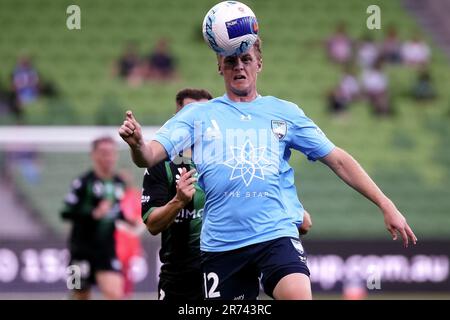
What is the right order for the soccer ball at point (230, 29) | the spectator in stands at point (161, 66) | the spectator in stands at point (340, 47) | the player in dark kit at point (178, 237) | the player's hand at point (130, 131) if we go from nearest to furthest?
the player's hand at point (130, 131) < the soccer ball at point (230, 29) < the player in dark kit at point (178, 237) < the spectator in stands at point (161, 66) < the spectator in stands at point (340, 47)

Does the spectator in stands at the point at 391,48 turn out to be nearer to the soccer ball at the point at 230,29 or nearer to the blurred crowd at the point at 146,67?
the blurred crowd at the point at 146,67

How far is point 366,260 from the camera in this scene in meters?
14.9

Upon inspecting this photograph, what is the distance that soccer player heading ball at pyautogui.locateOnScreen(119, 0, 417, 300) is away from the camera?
18.6 feet

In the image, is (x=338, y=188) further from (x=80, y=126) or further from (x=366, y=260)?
(x=80, y=126)

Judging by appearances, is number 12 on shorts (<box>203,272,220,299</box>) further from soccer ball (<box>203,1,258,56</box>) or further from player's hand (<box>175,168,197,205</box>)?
soccer ball (<box>203,1,258,56</box>)

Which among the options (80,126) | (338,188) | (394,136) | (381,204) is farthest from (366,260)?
(381,204)

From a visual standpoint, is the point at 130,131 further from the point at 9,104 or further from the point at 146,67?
the point at 146,67

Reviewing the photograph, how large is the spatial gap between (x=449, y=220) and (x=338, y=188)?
1.96 metres

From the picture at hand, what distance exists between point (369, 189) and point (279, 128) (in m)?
0.64

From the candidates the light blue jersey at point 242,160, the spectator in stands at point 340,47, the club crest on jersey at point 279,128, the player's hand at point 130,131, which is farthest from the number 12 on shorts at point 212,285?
→ the spectator in stands at point 340,47

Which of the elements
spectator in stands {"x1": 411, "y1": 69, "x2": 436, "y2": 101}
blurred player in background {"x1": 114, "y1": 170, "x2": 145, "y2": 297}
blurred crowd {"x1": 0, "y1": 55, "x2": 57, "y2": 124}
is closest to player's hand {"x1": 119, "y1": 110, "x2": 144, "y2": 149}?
blurred player in background {"x1": 114, "y1": 170, "x2": 145, "y2": 297}

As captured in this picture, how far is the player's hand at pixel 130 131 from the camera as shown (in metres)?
5.07

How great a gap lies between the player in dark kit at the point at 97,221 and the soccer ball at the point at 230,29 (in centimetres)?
560
